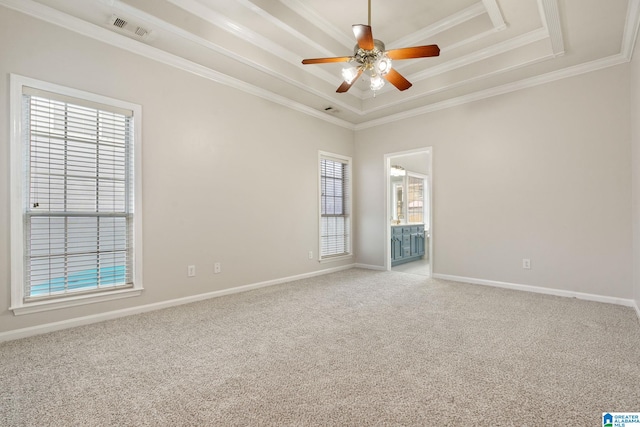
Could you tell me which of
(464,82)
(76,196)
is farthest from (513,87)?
(76,196)

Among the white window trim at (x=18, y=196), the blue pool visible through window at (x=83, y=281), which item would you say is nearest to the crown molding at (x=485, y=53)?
the white window trim at (x=18, y=196)

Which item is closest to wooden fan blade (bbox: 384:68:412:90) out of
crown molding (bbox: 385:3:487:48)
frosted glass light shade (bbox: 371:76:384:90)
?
frosted glass light shade (bbox: 371:76:384:90)

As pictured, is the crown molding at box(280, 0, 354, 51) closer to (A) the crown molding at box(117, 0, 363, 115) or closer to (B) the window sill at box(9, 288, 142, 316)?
(A) the crown molding at box(117, 0, 363, 115)

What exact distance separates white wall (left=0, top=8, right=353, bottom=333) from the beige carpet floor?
638 millimetres

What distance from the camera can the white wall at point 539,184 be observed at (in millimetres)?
3529

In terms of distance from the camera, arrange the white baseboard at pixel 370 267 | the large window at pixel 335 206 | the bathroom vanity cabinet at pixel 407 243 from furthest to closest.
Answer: the bathroom vanity cabinet at pixel 407 243
the white baseboard at pixel 370 267
the large window at pixel 335 206

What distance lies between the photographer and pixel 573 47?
3.35 metres

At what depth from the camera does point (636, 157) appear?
3111mm

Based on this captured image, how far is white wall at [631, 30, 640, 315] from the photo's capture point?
2968mm

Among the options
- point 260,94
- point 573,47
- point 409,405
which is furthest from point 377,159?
point 409,405

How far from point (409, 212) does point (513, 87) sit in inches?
152

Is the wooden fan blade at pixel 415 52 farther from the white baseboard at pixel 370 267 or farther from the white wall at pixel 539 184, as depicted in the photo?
the white baseboard at pixel 370 267

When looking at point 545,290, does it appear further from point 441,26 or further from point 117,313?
point 117,313

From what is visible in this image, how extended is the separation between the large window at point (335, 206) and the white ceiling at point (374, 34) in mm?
1506
